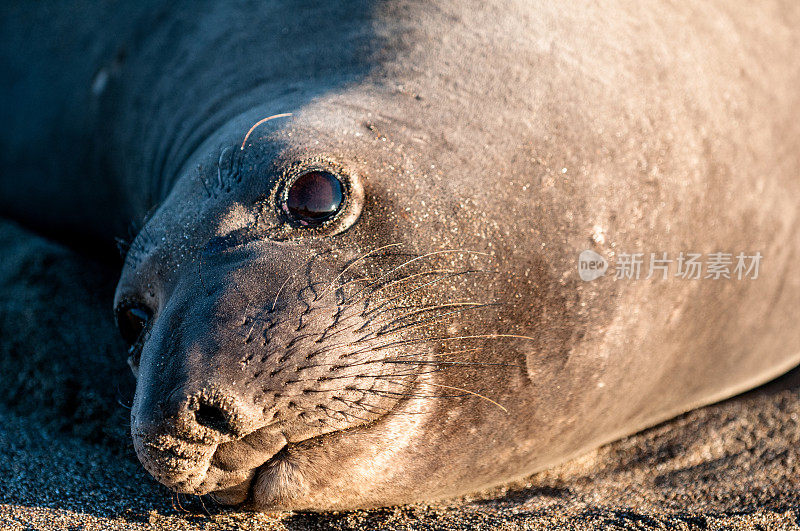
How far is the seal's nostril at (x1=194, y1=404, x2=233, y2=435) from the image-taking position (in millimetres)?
2053

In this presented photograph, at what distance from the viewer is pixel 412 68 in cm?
259

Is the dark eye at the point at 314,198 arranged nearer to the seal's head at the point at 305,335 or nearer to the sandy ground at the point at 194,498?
the seal's head at the point at 305,335

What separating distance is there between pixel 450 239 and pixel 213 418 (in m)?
0.76

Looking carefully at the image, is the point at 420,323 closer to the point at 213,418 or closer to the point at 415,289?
the point at 415,289

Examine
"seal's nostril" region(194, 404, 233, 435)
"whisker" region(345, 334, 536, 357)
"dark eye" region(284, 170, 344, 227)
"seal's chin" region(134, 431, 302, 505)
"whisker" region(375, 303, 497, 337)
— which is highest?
"dark eye" region(284, 170, 344, 227)

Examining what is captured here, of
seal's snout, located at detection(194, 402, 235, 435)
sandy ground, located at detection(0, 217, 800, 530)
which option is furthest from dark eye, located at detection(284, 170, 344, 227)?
sandy ground, located at detection(0, 217, 800, 530)

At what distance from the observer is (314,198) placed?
2258 millimetres

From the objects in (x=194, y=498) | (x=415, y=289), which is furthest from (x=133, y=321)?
(x=415, y=289)

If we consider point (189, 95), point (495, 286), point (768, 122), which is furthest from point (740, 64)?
point (189, 95)

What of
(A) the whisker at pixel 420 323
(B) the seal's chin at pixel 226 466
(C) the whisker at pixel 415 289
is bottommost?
(B) the seal's chin at pixel 226 466

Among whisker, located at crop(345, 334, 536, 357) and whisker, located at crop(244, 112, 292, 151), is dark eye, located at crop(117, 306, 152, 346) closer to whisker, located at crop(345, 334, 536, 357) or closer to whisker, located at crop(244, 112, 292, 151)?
whisker, located at crop(244, 112, 292, 151)

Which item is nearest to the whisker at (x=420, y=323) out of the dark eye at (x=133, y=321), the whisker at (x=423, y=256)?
the whisker at (x=423, y=256)

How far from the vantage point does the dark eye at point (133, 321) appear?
2521 millimetres

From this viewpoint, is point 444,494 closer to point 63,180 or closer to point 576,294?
point 576,294
